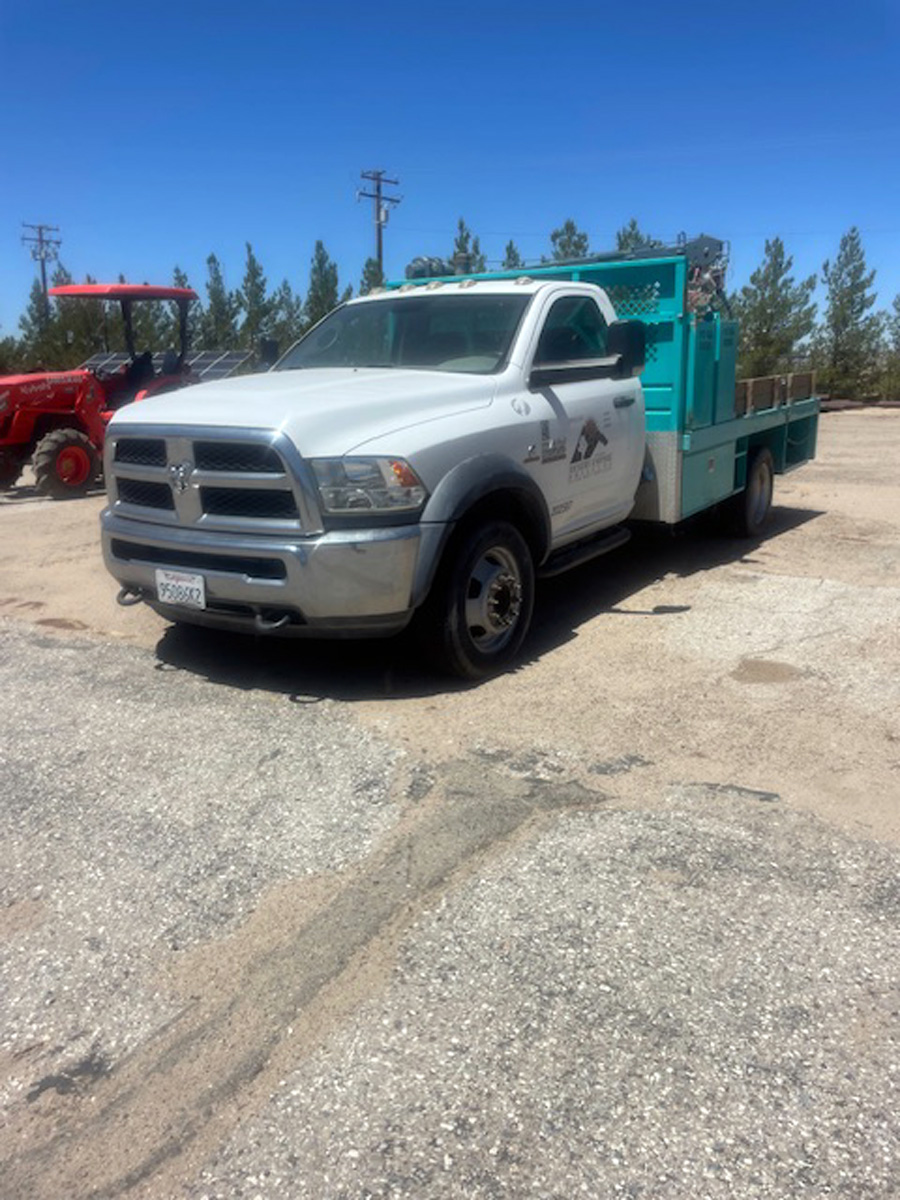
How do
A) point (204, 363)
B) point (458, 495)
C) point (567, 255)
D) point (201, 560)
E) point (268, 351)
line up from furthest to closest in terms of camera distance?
point (567, 255)
point (204, 363)
point (268, 351)
point (201, 560)
point (458, 495)

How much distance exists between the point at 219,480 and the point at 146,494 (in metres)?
0.66

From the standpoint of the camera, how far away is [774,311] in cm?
3109

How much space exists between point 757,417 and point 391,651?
4241 millimetres

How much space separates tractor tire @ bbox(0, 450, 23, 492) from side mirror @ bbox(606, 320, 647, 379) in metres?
8.64

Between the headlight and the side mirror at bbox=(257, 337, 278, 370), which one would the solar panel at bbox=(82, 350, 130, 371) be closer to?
the side mirror at bbox=(257, 337, 278, 370)

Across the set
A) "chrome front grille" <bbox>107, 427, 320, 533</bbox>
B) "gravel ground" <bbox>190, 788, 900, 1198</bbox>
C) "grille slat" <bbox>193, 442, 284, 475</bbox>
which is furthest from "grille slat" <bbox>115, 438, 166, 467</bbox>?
"gravel ground" <bbox>190, 788, 900, 1198</bbox>

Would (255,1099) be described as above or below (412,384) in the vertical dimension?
below

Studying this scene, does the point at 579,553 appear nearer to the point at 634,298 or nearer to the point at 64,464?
the point at 634,298

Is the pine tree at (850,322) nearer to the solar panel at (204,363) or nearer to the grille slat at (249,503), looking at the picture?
the solar panel at (204,363)

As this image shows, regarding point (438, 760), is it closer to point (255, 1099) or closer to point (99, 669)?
point (255, 1099)

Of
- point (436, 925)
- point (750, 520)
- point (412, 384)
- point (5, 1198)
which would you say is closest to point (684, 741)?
point (436, 925)

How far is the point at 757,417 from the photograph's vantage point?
817 centimetres

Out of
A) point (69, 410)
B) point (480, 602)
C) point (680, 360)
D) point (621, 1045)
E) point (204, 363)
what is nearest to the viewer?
point (621, 1045)

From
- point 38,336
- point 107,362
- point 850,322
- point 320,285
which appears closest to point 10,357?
point 38,336
